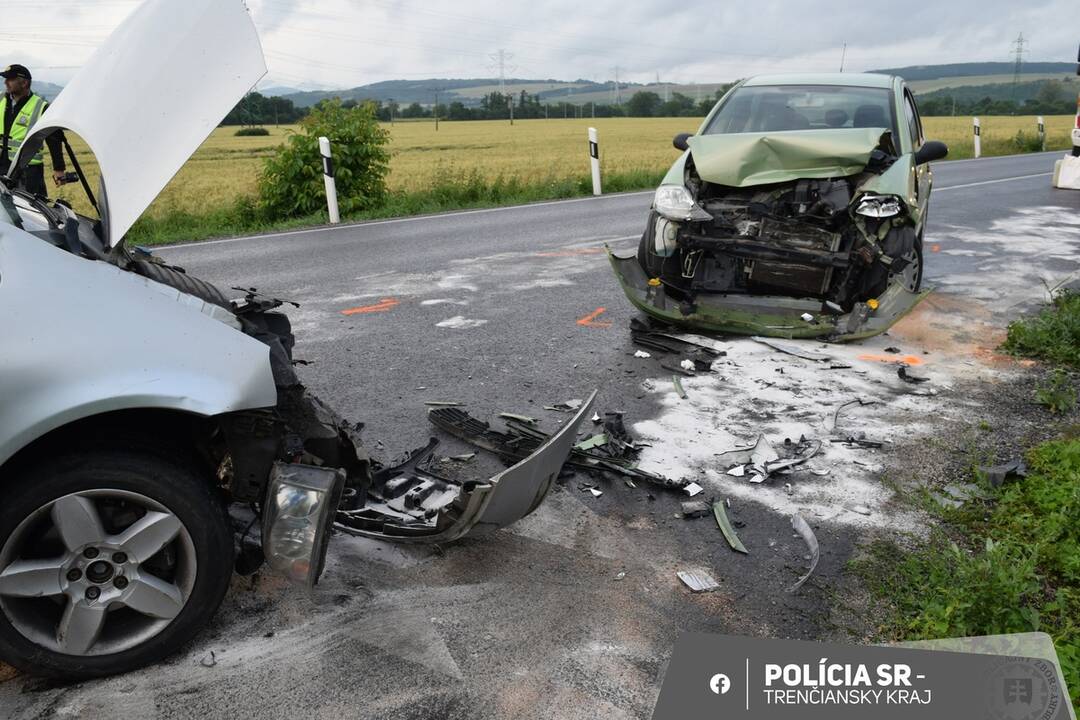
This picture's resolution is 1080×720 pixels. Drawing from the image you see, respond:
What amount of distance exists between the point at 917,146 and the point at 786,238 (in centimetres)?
211

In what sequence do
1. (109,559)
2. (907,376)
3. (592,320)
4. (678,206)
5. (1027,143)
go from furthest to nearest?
(1027,143), (592,320), (678,206), (907,376), (109,559)

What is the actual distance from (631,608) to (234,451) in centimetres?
146

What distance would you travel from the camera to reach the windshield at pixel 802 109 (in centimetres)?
723

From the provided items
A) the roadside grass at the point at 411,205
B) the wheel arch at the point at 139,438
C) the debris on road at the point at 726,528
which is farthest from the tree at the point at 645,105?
the wheel arch at the point at 139,438

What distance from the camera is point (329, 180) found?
13.0m

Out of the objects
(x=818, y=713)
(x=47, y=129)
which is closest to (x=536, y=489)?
(x=818, y=713)

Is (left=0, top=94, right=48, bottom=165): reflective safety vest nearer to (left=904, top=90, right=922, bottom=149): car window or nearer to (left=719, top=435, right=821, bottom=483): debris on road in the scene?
(left=719, top=435, right=821, bottom=483): debris on road

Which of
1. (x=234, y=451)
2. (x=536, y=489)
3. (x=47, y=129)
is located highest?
(x=47, y=129)

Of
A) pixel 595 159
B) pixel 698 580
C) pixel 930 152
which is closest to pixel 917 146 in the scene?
pixel 930 152

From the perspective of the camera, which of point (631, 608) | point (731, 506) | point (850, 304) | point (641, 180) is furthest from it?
point (641, 180)

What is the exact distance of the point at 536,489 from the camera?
3.29 m

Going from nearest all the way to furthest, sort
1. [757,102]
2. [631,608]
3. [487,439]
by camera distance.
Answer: [631,608], [487,439], [757,102]

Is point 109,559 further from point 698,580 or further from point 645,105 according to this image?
point 645,105

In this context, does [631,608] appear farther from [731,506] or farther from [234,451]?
[234,451]
